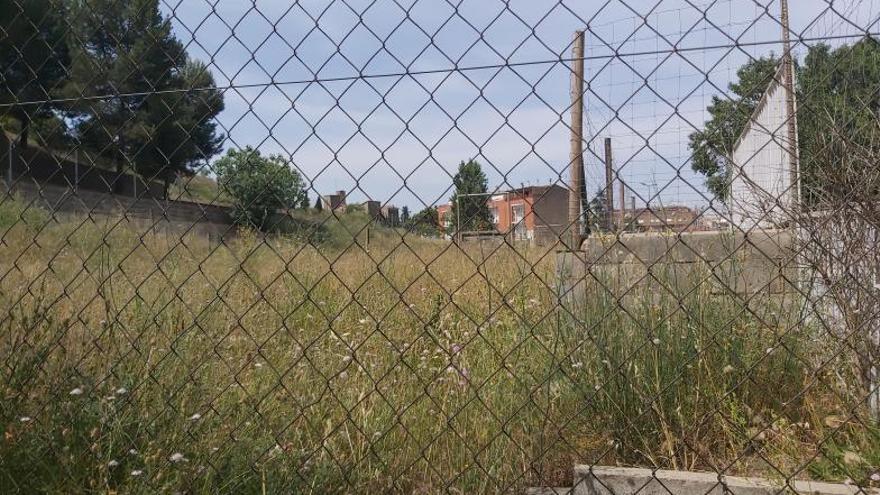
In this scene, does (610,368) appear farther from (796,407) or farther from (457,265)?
(457,265)

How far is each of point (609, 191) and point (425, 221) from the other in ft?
2.29

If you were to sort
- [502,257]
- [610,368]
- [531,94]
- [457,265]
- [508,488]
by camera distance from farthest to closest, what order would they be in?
[457,265] < [502,257] < [610,368] < [508,488] < [531,94]

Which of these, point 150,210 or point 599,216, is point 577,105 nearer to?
point 599,216

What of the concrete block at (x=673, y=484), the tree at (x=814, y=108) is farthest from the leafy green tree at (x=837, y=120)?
the concrete block at (x=673, y=484)

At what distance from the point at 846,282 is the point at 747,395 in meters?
0.56

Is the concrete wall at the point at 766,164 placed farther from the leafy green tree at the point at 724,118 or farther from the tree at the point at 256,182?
the tree at the point at 256,182

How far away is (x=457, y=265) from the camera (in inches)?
171

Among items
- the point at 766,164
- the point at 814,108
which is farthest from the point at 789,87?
the point at 766,164

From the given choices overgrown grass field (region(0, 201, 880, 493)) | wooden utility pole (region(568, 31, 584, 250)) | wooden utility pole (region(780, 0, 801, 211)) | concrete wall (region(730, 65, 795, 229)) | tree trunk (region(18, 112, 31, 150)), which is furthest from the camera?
tree trunk (region(18, 112, 31, 150))

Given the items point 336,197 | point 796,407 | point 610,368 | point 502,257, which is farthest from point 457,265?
point 336,197

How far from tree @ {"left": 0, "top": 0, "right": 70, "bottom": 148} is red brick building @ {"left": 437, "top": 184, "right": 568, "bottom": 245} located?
51.2 inches

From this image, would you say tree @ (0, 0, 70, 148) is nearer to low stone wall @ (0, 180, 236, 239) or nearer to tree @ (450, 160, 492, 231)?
low stone wall @ (0, 180, 236, 239)

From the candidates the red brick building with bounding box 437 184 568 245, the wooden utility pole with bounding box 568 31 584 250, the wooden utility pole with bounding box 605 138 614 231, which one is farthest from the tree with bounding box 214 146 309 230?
the wooden utility pole with bounding box 605 138 614 231

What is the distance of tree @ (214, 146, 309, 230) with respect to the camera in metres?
1.90
